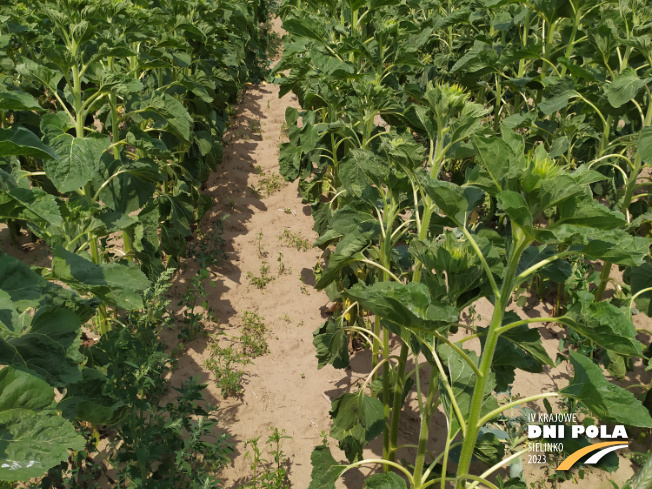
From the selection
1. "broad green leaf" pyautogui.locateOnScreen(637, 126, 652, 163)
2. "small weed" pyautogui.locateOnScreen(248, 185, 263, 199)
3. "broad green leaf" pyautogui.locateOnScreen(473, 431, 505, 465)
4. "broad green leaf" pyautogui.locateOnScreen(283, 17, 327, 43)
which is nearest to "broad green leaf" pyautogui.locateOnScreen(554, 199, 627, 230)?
"broad green leaf" pyautogui.locateOnScreen(473, 431, 505, 465)

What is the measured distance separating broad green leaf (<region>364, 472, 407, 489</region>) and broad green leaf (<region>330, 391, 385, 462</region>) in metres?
0.61

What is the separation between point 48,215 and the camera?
1838 millimetres

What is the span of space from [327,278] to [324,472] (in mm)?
1020

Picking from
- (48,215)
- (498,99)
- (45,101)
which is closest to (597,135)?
(498,99)

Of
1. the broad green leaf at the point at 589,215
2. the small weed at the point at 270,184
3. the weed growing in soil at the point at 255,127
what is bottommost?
the broad green leaf at the point at 589,215

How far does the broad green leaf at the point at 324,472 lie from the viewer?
8.54ft

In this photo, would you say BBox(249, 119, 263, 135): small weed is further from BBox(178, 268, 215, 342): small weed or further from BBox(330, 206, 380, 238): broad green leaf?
BBox(330, 206, 380, 238): broad green leaf

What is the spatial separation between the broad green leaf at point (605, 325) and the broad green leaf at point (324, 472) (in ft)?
4.51

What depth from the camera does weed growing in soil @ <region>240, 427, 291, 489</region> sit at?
343cm

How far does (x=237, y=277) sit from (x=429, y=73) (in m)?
3.73

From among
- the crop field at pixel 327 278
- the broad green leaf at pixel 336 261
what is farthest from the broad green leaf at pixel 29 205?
the broad green leaf at pixel 336 261

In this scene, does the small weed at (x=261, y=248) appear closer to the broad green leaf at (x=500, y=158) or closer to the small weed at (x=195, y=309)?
the small weed at (x=195, y=309)

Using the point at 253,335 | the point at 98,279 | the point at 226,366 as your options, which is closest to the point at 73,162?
the point at 98,279

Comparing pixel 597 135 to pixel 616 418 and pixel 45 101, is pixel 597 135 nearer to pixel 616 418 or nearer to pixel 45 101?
pixel 616 418
